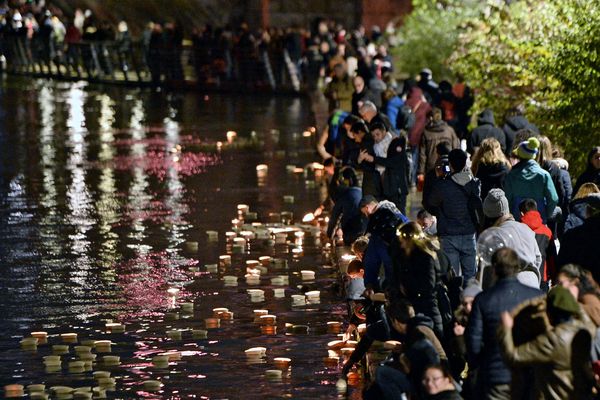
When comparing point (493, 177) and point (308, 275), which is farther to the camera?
point (308, 275)

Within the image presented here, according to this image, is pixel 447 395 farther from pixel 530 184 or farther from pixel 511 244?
pixel 530 184

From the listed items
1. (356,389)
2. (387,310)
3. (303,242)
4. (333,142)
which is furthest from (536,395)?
(333,142)

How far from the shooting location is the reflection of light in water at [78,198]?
17.8m

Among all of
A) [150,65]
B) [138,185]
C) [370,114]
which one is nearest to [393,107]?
[370,114]

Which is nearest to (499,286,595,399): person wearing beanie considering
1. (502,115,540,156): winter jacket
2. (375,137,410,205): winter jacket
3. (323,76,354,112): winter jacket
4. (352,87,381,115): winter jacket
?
(375,137,410,205): winter jacket

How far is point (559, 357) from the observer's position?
8.91 m

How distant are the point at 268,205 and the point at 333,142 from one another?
1.48 metres

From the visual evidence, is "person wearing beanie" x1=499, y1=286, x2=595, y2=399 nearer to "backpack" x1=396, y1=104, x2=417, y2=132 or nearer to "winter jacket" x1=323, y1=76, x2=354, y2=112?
"backpack" x1=396, y1=104, x2=417, y2=132

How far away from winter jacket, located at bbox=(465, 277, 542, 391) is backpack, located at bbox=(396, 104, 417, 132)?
12253 mm

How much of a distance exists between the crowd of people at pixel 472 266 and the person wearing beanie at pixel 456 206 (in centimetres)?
1

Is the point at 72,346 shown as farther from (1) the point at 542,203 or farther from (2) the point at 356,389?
(1) the point at 542,203

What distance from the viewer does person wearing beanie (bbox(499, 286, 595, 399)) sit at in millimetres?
8906

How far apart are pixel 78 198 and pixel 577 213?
11136 mm

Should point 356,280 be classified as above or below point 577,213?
below
